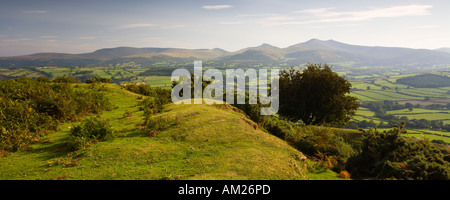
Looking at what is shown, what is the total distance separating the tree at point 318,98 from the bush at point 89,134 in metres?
22.2

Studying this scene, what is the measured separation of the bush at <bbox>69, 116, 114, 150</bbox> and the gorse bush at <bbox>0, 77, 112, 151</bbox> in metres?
3.11

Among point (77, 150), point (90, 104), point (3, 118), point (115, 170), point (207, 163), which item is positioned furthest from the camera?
point (90, 104)

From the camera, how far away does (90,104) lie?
22641 millimetres

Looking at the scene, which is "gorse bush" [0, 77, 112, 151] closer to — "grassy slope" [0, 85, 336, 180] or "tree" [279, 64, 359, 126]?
"grassy slope" [0, 85, 336, 180]

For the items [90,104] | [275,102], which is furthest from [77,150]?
[275,102]

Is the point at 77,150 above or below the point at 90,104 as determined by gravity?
below

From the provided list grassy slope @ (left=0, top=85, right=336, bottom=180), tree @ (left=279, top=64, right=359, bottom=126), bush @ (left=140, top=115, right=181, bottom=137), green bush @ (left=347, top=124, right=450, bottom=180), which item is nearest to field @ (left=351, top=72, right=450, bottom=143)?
tree @ (left=279, top=64, right=359, bottom=126)

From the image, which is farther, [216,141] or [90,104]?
[90,104]

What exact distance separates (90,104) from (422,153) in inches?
1138

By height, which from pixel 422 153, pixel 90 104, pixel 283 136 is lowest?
pixel 283 136

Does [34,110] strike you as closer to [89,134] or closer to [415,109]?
[89,134]

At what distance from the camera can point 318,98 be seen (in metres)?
26.5

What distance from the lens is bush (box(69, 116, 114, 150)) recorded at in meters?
13.1
